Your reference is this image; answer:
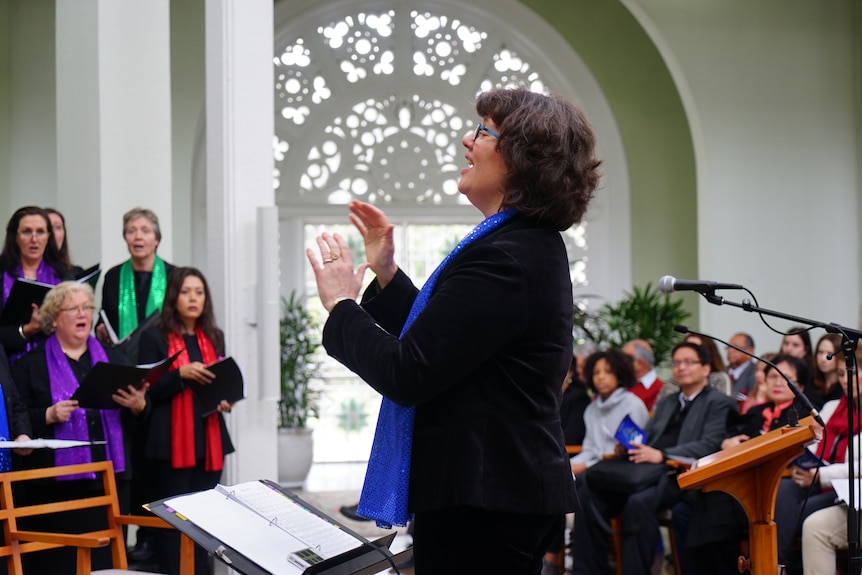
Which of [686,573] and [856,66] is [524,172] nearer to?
[686,573]

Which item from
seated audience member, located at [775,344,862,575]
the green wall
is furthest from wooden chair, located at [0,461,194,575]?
the green wall

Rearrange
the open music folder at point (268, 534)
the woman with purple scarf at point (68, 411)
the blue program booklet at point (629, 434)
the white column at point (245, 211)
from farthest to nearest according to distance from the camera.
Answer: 1. the blue program booklet at point (629, 434)
2. the white column at point (245, 211)
3. the woman with purple scarf at point (68, 411)
4. the open music folder at point (268, 534)

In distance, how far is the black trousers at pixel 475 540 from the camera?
1748 mm

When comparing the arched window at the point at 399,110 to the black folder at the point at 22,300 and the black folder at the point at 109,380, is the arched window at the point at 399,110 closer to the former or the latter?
the black folder at the point at 22,300

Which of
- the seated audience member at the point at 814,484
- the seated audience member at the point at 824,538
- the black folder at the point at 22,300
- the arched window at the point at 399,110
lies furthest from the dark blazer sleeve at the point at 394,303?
the arched window at the point at 399,110

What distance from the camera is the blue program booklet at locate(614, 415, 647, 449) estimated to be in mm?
5125

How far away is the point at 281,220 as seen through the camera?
1040 centimetres

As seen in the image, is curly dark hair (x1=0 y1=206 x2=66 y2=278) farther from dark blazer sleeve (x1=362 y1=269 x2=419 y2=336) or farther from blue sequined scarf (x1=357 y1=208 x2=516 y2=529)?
blue sequined scarf (x1=357 y1=208 x2=516 y2=529)

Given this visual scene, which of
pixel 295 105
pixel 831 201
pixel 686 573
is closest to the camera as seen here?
pixel 686 573

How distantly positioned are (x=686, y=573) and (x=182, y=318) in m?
2.52

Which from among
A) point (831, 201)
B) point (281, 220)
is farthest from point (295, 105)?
point (831, 201)

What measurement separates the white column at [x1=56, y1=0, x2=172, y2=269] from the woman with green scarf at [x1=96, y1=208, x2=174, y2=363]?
0.64 meters

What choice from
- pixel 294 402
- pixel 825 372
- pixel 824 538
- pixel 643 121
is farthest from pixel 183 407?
pixel 643 121

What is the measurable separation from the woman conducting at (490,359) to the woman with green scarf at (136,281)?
10.5 feet
